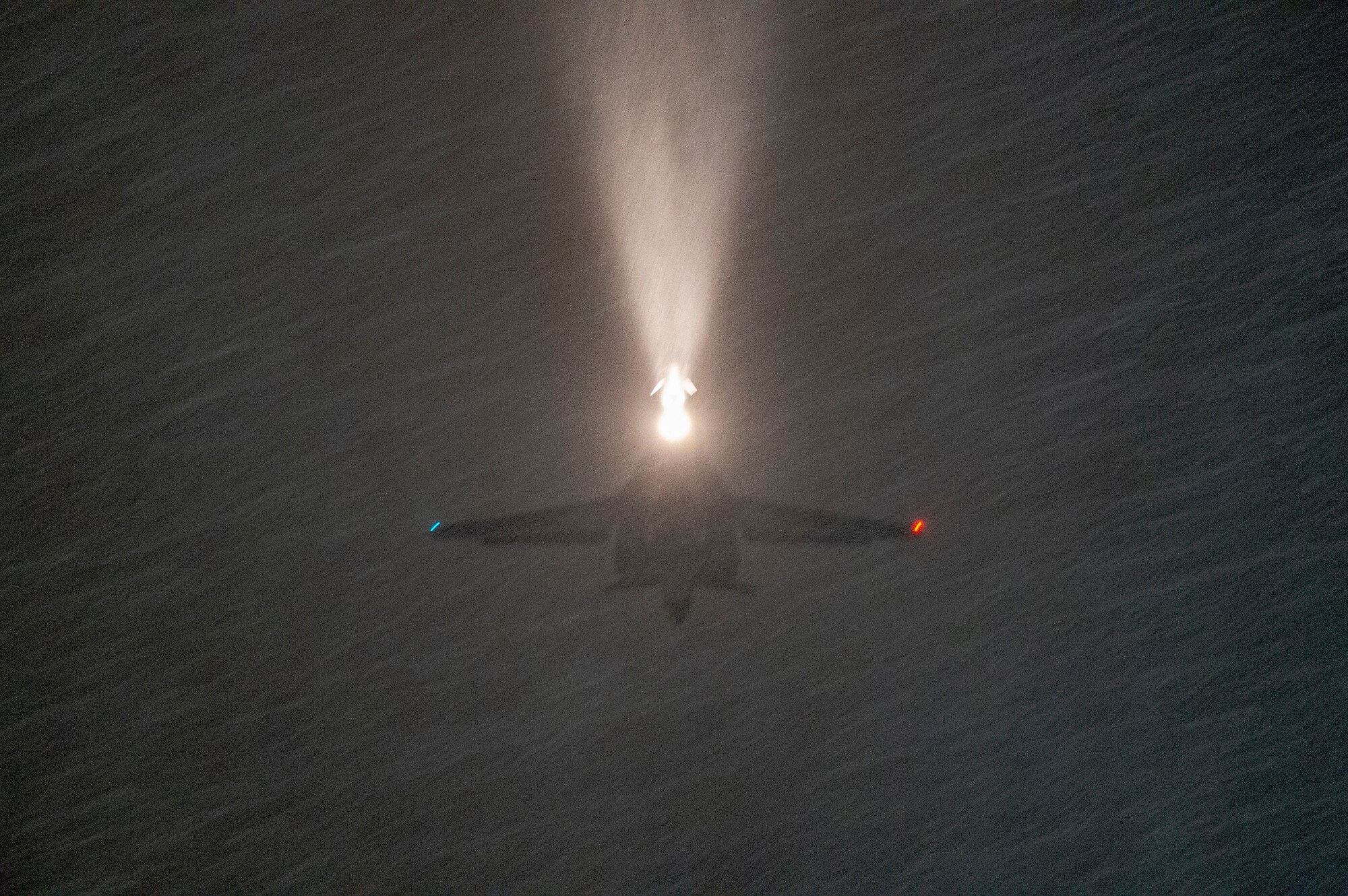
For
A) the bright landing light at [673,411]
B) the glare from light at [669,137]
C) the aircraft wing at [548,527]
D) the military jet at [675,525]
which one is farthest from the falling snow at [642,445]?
the bright landing light at [673,411]

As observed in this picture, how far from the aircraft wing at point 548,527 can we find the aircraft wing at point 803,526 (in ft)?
4.58

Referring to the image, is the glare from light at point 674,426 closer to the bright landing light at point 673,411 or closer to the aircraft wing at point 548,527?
the bright landing light at point 673,411

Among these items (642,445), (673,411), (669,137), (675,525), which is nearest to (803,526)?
(642,445)

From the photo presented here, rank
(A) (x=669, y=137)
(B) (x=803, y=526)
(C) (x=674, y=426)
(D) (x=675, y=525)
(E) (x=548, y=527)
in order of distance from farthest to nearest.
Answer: (A) (x=669, y=137)
(B) (x=803, y=526)
(E) (x=548, y=527)
(D) (x=675, y=525)
(C) (x=674, y=426)

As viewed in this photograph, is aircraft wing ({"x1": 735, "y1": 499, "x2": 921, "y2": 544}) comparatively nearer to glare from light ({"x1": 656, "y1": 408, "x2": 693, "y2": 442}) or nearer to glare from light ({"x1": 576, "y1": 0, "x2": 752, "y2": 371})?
glare from light ({"x1": 656, "y1": 408, "x2": 693, "y2": 442})

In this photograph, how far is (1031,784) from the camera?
10336 mm

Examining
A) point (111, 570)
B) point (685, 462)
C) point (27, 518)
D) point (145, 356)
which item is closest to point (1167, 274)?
point (685, 462)

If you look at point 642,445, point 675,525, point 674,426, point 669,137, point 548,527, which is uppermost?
point 669,137

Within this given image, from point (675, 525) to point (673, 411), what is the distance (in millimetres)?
993

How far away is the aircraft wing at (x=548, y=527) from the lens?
843cm

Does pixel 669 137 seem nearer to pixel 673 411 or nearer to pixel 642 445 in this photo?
pixel 642 445

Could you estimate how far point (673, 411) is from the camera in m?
7.30

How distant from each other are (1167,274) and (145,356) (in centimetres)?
1236

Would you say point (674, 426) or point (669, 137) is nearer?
point (674, 426)
